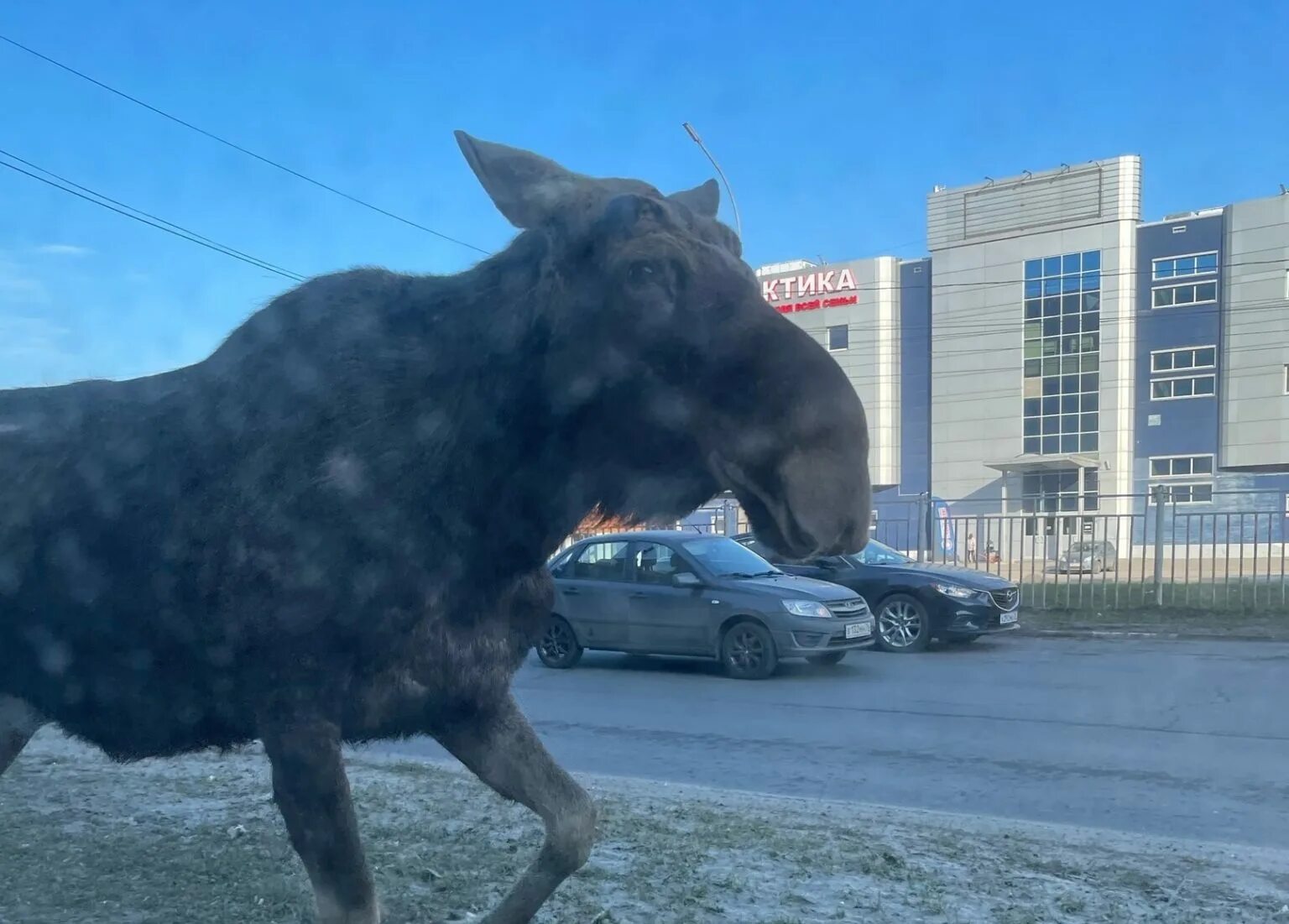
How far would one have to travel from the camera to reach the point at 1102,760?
335 inches

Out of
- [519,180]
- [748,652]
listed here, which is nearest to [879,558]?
[748,652]

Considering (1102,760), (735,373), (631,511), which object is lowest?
(1102,760)

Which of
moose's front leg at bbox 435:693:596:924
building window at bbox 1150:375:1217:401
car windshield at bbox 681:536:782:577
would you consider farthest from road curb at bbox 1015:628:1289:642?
building window at bbox 1150:375:1217:401

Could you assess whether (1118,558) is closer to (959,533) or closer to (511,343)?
(959,533)

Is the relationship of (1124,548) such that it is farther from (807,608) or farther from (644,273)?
(644,273)

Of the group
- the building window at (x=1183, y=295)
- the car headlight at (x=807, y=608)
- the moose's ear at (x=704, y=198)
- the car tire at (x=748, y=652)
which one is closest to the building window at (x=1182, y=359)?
the building window at (x=1183, y=295)

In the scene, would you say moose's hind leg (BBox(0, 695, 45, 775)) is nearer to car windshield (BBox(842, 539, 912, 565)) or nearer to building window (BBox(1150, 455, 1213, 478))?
car windshield (BBox(842, 539, 912, 565))

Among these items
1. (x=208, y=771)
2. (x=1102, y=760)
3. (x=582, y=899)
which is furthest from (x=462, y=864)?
(x=1102, y=760)

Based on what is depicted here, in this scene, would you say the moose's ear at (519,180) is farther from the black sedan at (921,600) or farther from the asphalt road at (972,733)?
the black sedan at (921,600)

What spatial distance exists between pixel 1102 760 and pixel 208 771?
594 centimetres

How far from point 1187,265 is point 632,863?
4262 centimetres

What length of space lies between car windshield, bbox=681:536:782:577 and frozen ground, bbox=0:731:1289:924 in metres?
7.21

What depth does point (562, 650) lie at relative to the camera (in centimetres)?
1441

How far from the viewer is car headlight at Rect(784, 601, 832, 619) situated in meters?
13.1
